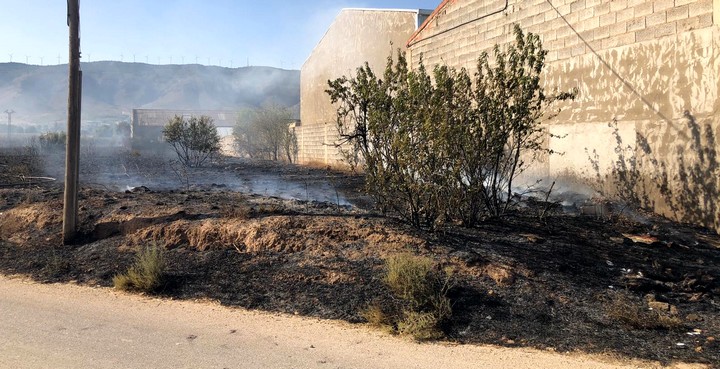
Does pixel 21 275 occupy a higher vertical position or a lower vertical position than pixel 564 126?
lower

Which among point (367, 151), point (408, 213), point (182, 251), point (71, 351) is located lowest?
point (71, 351)

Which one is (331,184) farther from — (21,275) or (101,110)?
(101,110)

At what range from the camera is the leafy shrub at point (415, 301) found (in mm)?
4895

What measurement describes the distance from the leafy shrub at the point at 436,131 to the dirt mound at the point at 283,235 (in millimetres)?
721

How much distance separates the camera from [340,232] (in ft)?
24.3

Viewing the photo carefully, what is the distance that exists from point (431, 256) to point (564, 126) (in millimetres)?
6428

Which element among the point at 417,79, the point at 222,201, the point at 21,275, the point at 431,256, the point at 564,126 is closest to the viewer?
the point at 431,256

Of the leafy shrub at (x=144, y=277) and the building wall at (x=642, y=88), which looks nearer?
the leafy shrub at (x=144, y=277)

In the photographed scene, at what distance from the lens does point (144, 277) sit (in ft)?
20.6

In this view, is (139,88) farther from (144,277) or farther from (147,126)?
(144,277)

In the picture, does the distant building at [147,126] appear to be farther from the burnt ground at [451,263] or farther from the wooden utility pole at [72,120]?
the wooden utility pole at [72,120]

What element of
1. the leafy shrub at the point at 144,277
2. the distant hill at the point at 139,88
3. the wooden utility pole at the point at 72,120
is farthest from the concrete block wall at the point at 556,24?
the distant hill at the point at 139,88

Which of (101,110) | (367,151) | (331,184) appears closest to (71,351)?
(367,151)

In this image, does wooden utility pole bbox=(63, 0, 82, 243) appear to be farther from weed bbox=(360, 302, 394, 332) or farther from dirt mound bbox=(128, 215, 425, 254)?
weed bbox=(360, 302, 394, 332)
